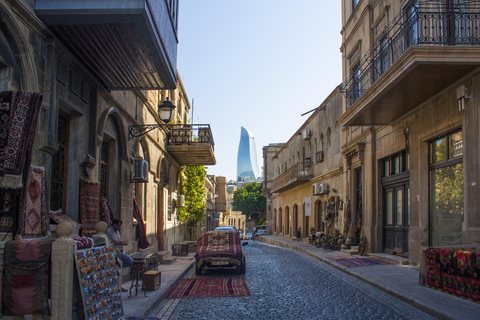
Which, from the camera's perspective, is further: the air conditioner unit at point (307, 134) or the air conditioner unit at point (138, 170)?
the air conditioner unit at point (307, 134)

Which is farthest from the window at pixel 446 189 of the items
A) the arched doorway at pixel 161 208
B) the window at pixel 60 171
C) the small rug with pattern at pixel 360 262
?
the arched doorway at pixel 161 208

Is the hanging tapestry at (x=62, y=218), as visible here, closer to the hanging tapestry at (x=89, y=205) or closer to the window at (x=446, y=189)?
the hanging tapestry at (x=89, y=205)

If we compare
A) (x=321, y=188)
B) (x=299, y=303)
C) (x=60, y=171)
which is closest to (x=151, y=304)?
(x=299, y=303)

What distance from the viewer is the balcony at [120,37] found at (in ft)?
22.8

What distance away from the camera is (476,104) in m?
10.2

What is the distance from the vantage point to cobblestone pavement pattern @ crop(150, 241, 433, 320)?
7.66m

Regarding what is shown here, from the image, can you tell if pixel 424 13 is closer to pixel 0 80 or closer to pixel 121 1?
pixel 121 1

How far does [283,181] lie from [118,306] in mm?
29954

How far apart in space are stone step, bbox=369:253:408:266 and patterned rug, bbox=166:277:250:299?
15.9 feet

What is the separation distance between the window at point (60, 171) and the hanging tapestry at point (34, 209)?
148cm

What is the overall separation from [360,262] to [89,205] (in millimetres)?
8671

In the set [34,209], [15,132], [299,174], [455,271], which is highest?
[299,174]

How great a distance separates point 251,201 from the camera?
85.9 m

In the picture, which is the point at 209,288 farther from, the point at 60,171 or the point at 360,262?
the point at 360,262
